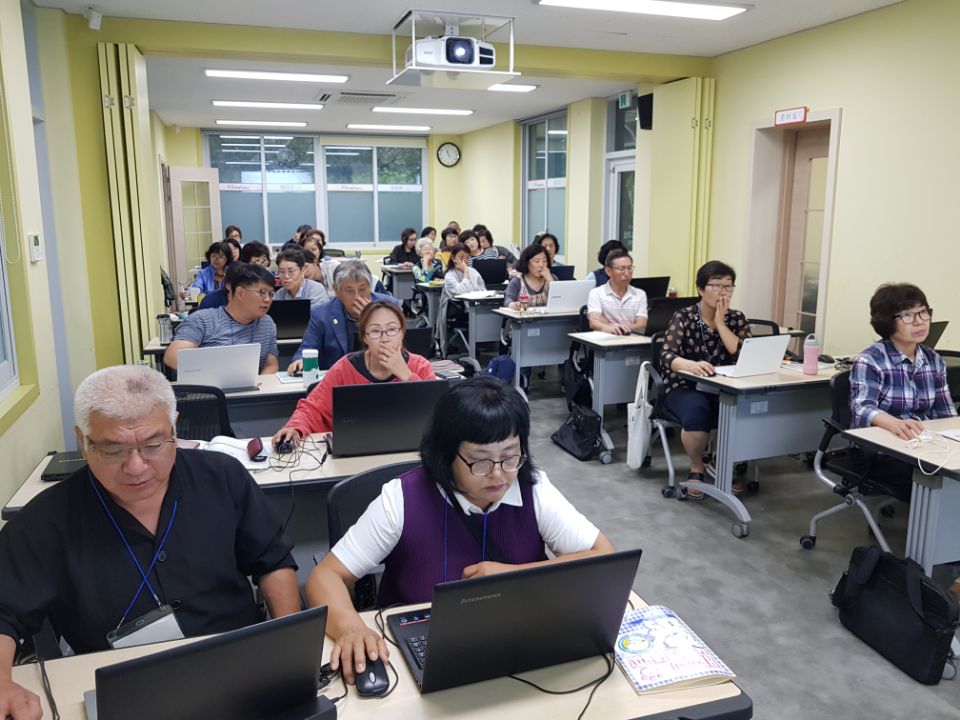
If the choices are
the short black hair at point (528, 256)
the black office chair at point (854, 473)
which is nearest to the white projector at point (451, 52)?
the short black hair at point (528, 256)

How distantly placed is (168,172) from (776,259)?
817 cm

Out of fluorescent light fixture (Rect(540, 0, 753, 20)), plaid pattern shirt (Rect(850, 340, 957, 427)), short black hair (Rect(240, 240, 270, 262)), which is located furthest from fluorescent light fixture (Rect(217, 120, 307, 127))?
plaid pattern shirt (Rect(850, 340, 957, 427))

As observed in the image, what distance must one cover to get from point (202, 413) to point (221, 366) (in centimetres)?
55

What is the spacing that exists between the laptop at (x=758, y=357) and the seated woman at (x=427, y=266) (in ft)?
17.9

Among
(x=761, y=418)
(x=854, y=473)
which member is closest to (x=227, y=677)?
(x=854, y=473)

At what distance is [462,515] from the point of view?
1773mm

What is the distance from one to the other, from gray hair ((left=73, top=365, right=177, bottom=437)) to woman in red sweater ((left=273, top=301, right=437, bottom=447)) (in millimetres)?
1331

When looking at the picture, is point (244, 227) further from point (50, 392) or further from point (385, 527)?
point (385, 527)

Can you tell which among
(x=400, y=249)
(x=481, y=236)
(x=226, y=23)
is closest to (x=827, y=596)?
(x=226, y=23)

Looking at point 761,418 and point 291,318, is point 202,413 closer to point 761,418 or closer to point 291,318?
point 291,318

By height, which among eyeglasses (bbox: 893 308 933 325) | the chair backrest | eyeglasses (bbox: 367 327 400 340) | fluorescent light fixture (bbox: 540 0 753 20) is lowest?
the chair backrest

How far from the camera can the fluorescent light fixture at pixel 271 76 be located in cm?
749

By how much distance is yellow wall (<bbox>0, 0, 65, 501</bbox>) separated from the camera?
2.78 meters

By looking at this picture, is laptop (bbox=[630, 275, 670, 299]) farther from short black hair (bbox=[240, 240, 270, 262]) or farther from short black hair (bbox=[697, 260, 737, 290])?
short black hair (bbox=[240, 240, 270, 262])
